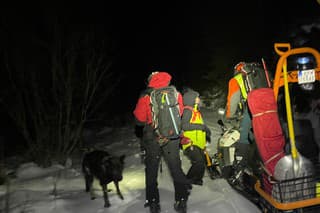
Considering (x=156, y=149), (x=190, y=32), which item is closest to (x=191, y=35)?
(x=190, y=32)

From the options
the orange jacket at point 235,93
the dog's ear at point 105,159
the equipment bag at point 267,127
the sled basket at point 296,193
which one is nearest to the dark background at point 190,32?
the dog's ear at point 105,159

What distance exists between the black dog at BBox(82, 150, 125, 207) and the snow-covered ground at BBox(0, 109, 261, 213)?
219mm

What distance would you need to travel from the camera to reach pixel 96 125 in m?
15.5

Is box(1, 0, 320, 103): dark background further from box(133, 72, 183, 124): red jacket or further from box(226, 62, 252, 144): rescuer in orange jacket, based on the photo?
box(226, 62, 252, 144): rescuer in orange jacket

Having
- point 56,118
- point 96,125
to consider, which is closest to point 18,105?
point 56,118

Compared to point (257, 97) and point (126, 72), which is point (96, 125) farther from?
point (257, 97)

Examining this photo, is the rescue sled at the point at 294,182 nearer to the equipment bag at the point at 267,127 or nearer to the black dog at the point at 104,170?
the equipment bag at the point at 267,127

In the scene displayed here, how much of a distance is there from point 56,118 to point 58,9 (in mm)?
2764

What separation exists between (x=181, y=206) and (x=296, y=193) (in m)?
2.00

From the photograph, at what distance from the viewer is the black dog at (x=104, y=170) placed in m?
5.68

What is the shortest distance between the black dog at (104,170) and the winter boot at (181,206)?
→ 3.98ft

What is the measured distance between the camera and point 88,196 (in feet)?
19.8

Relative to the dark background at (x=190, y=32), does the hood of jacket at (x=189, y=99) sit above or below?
below

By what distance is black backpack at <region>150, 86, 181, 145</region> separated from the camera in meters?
4.58
